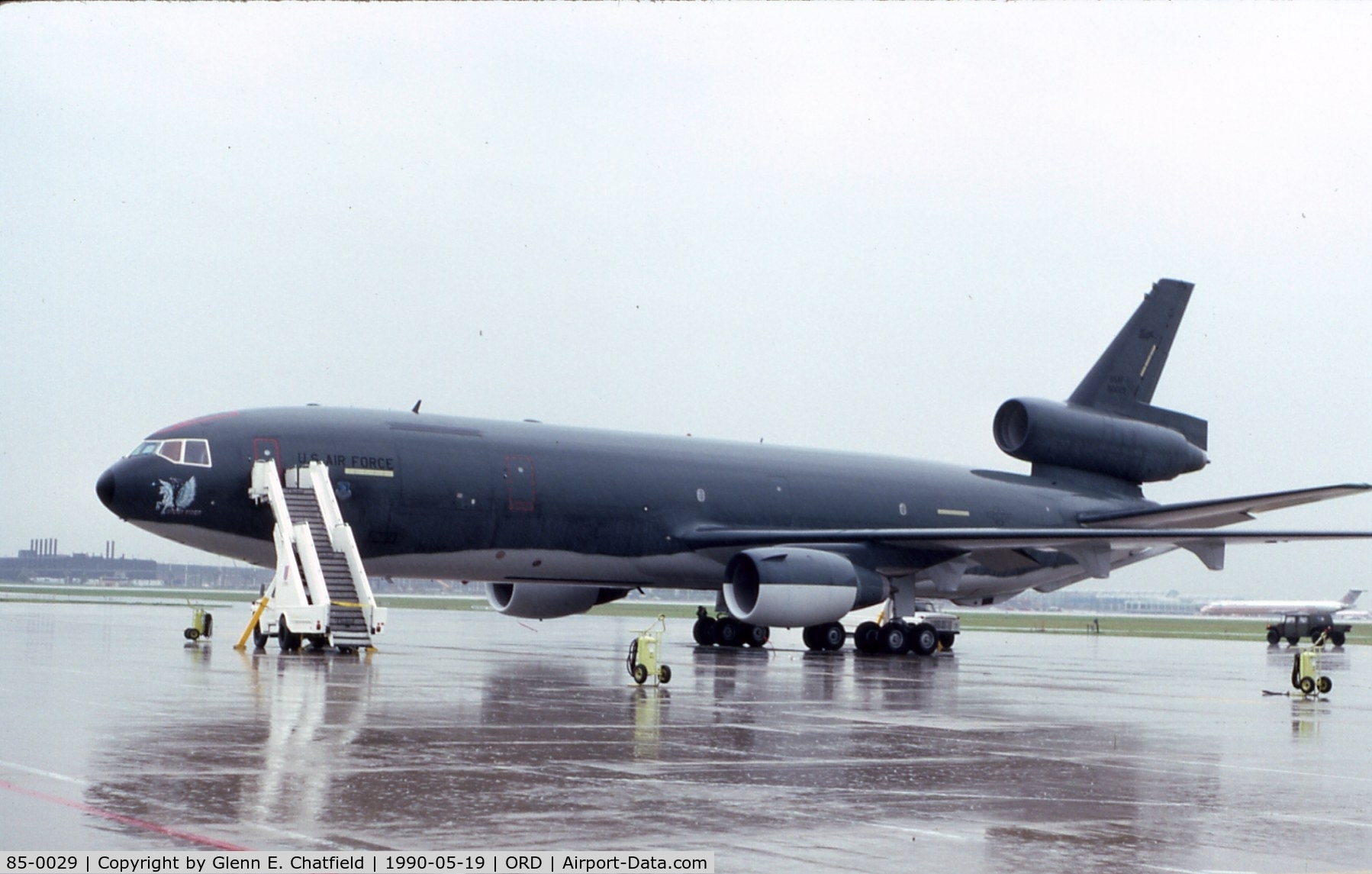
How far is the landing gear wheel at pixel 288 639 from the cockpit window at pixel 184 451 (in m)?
2.94

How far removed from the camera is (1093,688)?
2045cm

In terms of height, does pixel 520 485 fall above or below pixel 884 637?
above

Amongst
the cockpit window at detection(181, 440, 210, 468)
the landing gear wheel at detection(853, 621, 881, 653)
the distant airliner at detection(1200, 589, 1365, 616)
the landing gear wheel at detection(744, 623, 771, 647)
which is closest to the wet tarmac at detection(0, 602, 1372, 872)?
the cockpit window at detection(181, 440, 210, 468)

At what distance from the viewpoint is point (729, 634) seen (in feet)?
103

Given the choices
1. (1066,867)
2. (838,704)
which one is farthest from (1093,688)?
(1066,867)

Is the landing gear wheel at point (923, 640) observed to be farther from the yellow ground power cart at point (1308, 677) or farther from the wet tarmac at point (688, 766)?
the yellow ground power cart at point (1308, 677)

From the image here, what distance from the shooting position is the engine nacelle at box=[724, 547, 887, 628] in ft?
85.5

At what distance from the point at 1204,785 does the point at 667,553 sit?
737 inches

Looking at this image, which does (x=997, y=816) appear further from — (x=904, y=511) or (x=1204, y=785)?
(x=904, y=511)

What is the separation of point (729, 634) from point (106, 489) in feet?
41.7

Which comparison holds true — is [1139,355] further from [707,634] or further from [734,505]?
[707,634]

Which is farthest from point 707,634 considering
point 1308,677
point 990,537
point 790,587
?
point 1308,677

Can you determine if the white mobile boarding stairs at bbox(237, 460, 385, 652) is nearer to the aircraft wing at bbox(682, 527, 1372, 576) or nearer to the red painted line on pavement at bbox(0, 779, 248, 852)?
the aircraft wing at bbox(682, 527, 1372, 576)

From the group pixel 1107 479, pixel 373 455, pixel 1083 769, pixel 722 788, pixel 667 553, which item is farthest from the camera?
pixel 1107 479
